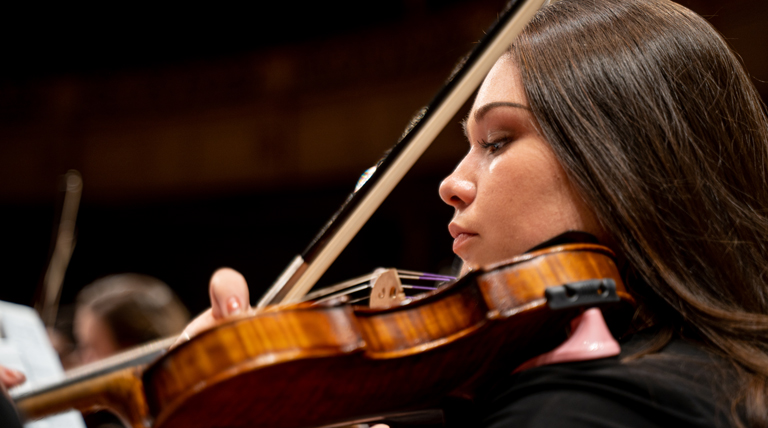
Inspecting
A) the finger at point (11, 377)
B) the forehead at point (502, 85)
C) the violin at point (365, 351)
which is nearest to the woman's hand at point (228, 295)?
the violin at point (365, 351)

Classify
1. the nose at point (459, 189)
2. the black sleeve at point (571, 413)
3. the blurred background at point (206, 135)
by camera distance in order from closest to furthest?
the black sleeve at point (571, 413) < the nose at point (459, 189) < the blurred background at point (206, 135)

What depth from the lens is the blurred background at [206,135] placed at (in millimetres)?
4520

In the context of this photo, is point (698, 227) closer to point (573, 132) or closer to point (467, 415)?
point (573, 132)

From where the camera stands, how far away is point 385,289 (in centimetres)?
88

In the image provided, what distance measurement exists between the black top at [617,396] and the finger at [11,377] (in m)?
0.93

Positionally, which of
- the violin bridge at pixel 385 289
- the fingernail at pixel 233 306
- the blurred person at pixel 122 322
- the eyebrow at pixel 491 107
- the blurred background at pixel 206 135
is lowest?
the violin bridge at pixel 385 289

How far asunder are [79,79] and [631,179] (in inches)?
198

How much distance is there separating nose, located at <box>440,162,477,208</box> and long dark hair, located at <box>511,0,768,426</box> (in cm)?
12

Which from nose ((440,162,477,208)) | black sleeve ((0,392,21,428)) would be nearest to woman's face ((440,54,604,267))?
nose ((440,162,477,208))

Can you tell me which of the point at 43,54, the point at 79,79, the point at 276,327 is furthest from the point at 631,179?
the point at 43,54

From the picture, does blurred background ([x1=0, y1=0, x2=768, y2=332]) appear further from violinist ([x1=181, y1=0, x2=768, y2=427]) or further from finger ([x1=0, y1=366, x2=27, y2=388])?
violinist ([x1=181, y1=0, x2=768, y2=427])

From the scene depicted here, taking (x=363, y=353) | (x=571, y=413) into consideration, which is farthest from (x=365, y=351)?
(x=571, y=413)

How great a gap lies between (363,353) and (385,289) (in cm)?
27

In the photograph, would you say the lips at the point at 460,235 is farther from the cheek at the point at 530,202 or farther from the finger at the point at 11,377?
the finger at the point at 11,377
